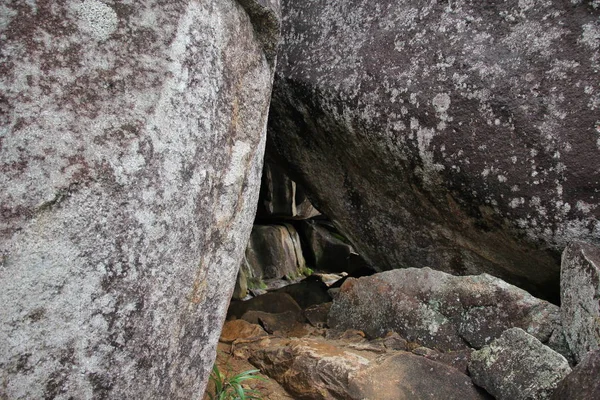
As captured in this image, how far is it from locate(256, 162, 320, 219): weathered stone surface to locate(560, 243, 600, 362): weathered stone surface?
3.34 meters

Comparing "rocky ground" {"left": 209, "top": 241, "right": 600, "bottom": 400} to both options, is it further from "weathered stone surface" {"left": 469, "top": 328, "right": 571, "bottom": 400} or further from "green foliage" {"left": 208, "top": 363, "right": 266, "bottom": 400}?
"green foliage" {"left": 208, "top": 363, "right": 266, "bottom": 400}

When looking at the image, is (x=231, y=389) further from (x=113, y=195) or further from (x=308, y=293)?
(x=308, y=293)

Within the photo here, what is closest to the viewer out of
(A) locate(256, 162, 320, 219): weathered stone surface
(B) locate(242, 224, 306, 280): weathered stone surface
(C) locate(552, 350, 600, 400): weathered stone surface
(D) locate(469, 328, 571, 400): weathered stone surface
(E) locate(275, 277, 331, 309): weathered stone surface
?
(C) locate(552, 350, 600, 400): weathered stone surface

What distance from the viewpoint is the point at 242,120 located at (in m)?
2.12

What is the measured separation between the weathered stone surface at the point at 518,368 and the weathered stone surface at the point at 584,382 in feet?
0.59

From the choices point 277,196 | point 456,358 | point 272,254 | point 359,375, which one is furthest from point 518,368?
point 277,196

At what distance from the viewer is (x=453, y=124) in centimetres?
276

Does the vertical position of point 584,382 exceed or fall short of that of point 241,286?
it exceeds it

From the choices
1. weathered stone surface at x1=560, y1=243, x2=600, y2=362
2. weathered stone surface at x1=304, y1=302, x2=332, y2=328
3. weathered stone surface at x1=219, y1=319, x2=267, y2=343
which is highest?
weathered stone surface at x1=560, y1=243, x2=600, y2=362

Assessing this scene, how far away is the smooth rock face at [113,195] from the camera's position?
1460 millimetres

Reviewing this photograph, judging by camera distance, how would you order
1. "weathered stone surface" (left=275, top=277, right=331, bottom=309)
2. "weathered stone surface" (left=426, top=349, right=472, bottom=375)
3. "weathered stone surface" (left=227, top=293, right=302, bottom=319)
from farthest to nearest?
"weathered stone surface" (left=275, top=277, right=331, bottom=309) < "weathered stone surface" (left=227, top=293, right=302, bottom=319) < "weathered stone surface" (left=426, top=349, right=472, bottom=375)

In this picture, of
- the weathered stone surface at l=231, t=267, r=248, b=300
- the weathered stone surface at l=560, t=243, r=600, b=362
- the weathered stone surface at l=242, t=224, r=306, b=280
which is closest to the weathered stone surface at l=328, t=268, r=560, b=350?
the weathered stone surface at l=560, t=243, r=600, b=362

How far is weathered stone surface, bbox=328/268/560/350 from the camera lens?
2598mm

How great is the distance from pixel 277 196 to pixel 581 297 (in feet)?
12.5
